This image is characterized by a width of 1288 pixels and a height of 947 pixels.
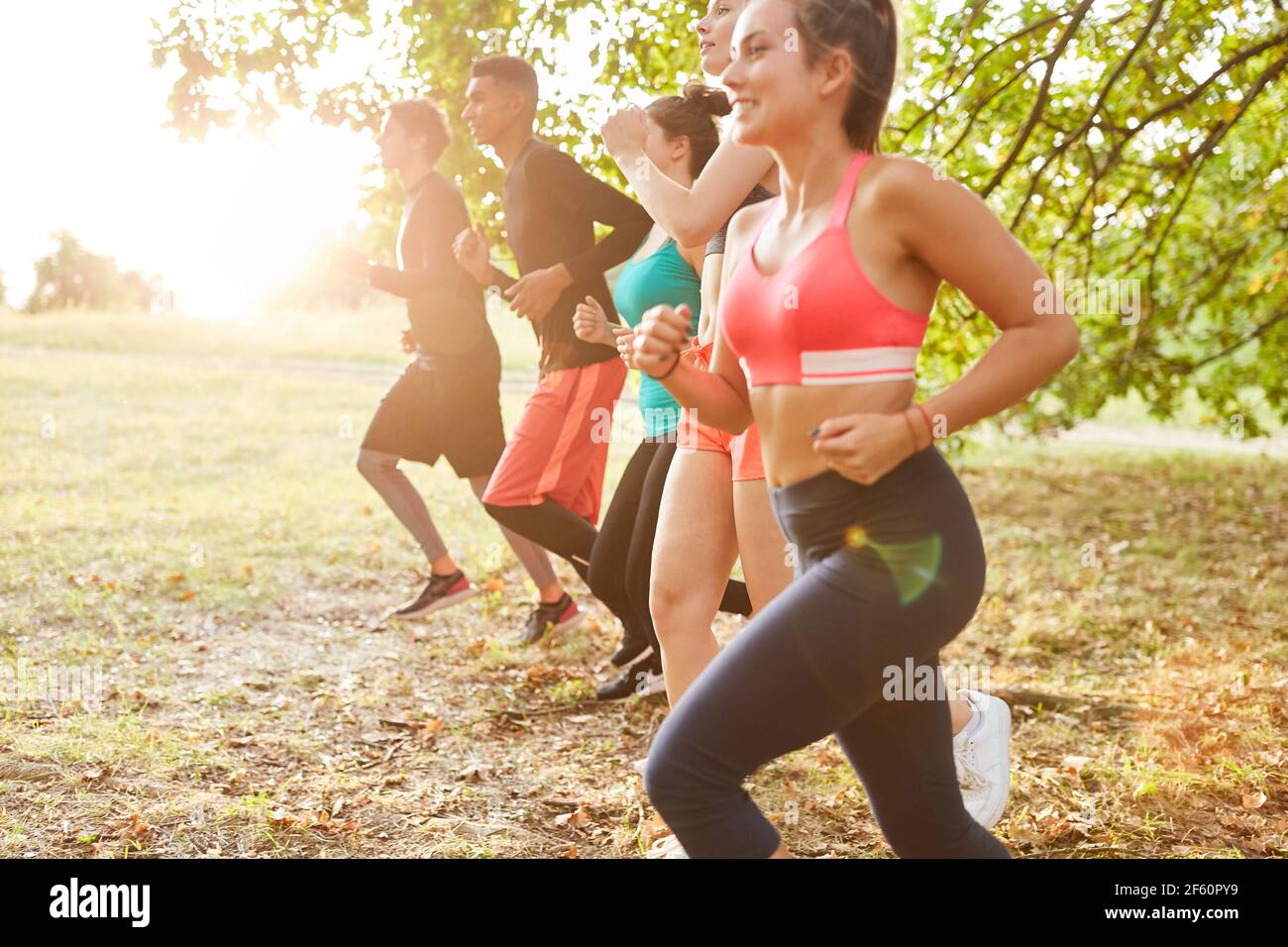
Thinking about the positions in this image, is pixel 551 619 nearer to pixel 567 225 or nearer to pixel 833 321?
pixel 567 225

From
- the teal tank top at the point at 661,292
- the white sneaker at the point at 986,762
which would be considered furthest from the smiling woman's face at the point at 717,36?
the white sneaker at the point at 986,762

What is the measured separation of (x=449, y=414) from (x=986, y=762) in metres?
3.28

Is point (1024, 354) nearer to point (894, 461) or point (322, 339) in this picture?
point (894, 461)

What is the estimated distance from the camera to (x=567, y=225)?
4801mm

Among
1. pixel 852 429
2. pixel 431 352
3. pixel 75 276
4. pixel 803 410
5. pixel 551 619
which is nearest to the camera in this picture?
pixel 852 429

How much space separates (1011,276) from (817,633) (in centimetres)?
69

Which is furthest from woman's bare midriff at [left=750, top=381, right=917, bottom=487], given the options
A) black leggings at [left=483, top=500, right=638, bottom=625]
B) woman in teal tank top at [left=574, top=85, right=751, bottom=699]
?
black leggings at [left=483, top=500, right=638, bottom=625]

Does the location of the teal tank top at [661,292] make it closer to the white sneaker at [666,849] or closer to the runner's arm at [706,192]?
the runner's arm at [706,192]

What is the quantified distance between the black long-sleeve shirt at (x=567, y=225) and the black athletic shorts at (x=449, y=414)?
0.96m

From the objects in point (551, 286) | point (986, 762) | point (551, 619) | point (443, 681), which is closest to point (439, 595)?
point (551, 619)

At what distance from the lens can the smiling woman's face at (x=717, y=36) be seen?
324 centimetres

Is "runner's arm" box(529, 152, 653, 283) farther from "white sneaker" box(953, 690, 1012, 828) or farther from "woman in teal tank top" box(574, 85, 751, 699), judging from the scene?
"white sneaker" box(953, 690, 1012, 828)
